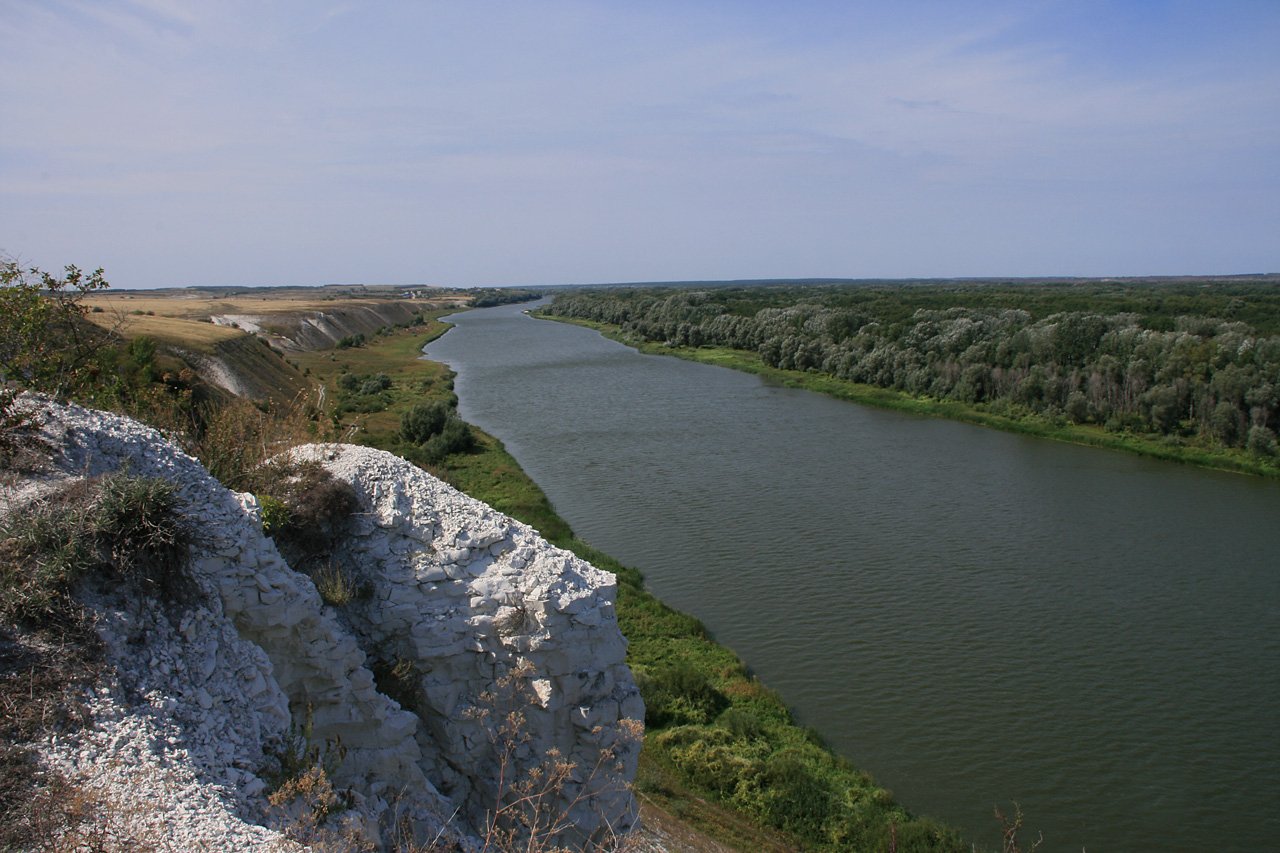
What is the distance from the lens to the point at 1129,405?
34.2 meters

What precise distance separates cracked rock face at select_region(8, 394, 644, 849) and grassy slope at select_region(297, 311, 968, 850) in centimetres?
294

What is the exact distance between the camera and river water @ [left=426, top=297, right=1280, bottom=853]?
39.1 ft

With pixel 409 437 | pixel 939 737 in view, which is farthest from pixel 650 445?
pixel 939 737

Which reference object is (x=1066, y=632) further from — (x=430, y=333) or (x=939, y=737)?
(x=430, y=333)

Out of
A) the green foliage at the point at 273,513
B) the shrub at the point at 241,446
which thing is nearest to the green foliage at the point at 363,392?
the shrub at the point at 241,446

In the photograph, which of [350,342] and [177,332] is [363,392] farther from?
[350,342]

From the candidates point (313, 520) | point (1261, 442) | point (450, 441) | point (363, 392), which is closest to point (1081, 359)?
point (1261, 442)

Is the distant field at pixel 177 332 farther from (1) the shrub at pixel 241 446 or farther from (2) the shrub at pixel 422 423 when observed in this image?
(1) the shrub at pixel 241 446

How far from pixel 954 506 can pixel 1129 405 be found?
600 inches

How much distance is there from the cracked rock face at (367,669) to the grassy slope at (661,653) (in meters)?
2.94

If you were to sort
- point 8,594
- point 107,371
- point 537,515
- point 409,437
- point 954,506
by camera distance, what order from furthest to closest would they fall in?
point 409,437 → point 954,506 → point 537,515 → point 107,371 → point 8,594

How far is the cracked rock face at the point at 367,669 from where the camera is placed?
511 cm

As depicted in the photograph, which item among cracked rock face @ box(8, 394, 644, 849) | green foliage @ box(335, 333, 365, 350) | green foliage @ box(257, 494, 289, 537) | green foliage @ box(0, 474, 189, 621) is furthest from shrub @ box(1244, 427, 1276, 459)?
A: green foliage @ box(335, 333, 365, 350)

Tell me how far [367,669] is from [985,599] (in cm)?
1410
